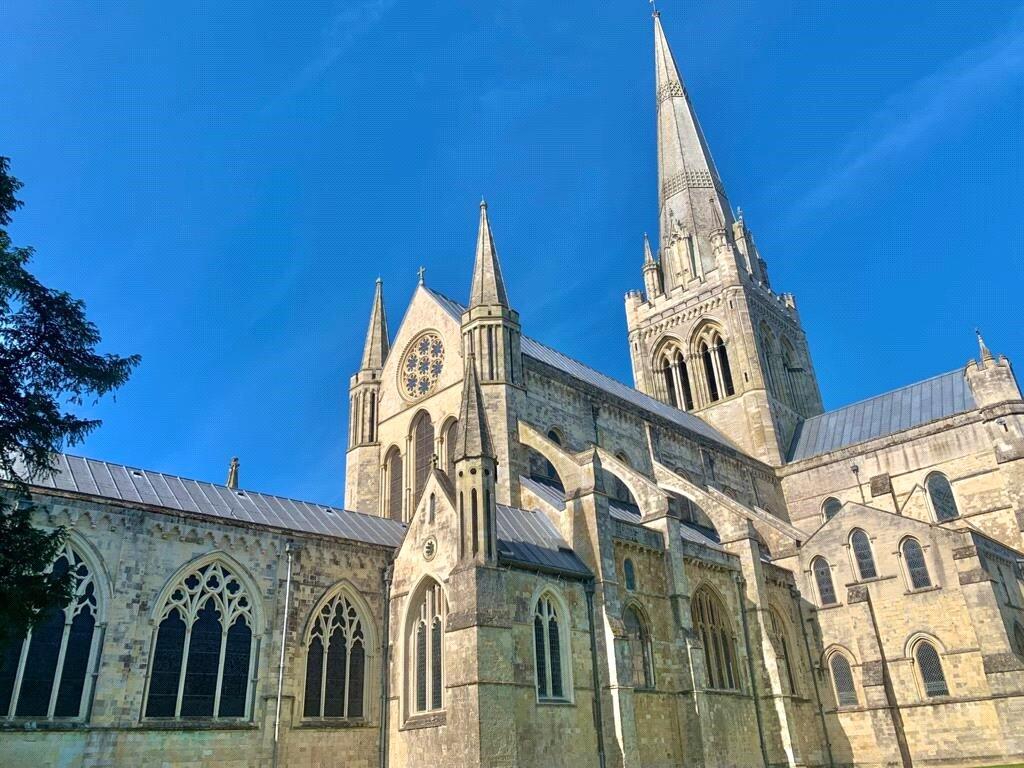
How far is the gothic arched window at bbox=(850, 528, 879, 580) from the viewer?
29391 millimetres

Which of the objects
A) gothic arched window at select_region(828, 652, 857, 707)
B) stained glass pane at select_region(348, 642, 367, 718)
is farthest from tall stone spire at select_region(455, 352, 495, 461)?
gothic arched window at select_region(828, 652, 857, 707)

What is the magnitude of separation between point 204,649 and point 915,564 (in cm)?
2482

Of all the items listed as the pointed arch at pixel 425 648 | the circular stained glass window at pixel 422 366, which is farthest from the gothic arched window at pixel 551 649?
the circular stained glass window at pixel 422 366

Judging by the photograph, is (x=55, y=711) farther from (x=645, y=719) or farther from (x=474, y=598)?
(x=645, y=719)

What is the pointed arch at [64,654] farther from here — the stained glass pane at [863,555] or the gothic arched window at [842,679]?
the stained glass pane at [863,555]

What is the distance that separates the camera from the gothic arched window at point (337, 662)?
19672 millimetres

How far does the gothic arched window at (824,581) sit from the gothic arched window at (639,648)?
36.8 ft

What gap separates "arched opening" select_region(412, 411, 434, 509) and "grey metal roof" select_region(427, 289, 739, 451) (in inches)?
174

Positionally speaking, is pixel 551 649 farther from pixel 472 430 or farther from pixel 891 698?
pixel 891 698

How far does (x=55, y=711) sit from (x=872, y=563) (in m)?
27.2

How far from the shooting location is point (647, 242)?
57.1m

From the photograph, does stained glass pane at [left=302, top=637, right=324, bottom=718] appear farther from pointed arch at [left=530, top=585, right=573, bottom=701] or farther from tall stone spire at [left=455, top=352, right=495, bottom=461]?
tall stone spire at [left=455, top=352, right=495, bottom=461]

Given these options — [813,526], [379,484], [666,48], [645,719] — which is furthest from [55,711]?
[666,48]

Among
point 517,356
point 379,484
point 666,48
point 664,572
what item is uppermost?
point 666,48
